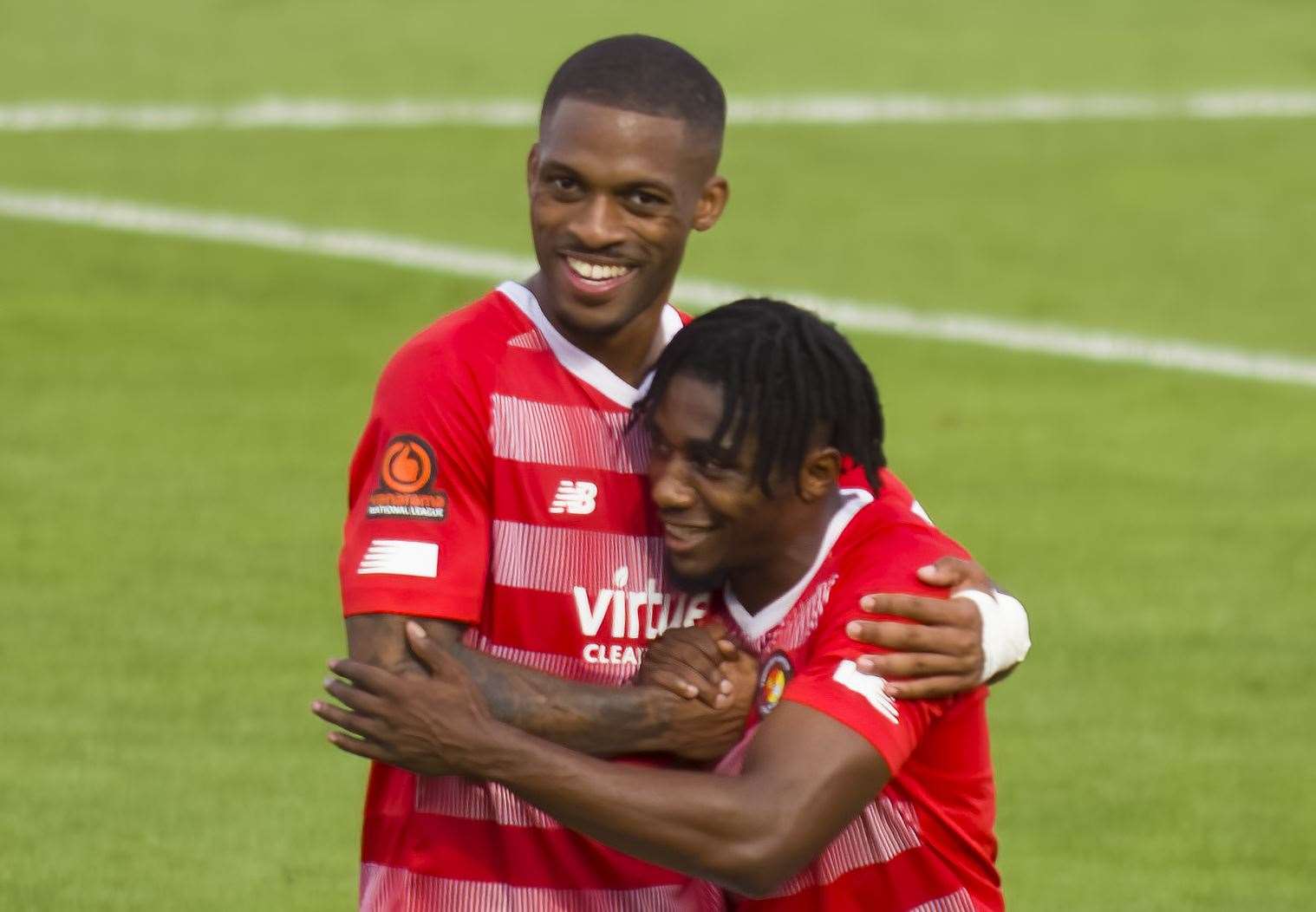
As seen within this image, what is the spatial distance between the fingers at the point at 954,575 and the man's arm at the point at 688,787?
37cm

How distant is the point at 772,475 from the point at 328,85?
15.6 metres

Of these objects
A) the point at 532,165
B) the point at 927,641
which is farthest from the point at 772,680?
the point at 532,165

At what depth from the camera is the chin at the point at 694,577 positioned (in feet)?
16.6

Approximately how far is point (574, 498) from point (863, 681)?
0.68 m

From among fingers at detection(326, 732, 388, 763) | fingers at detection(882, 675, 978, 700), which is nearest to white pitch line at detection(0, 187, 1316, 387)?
fingers at detection(882, 675, 978, 700)

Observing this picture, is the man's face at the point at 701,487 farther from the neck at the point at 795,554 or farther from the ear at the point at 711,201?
the ear at the point at 711,201

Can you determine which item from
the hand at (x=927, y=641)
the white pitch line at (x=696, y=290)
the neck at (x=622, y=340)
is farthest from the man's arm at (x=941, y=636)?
the white pitch line at (x=696, y=290)

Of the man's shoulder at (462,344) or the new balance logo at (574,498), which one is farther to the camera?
the new balance logo at (574,498)

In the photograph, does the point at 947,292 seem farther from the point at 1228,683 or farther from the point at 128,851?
the point at 128,851

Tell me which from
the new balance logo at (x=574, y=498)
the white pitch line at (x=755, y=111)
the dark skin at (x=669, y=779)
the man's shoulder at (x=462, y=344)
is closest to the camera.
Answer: the dark skin at (x=669, y=779)

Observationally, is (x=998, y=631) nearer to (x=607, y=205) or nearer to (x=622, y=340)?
(x=622, y=340)

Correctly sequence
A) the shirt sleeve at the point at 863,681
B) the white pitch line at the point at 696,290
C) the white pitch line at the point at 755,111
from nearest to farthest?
1. the shirt sleeve at the point at 863,681
2. the white pitch line at the point at 696,290
3. the white pitch line at the point at 755,111

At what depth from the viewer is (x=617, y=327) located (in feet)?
16.9

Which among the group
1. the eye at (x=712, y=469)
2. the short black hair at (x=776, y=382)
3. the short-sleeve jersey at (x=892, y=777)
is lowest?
the short-sleeve jersey at (x=892, y=777)
